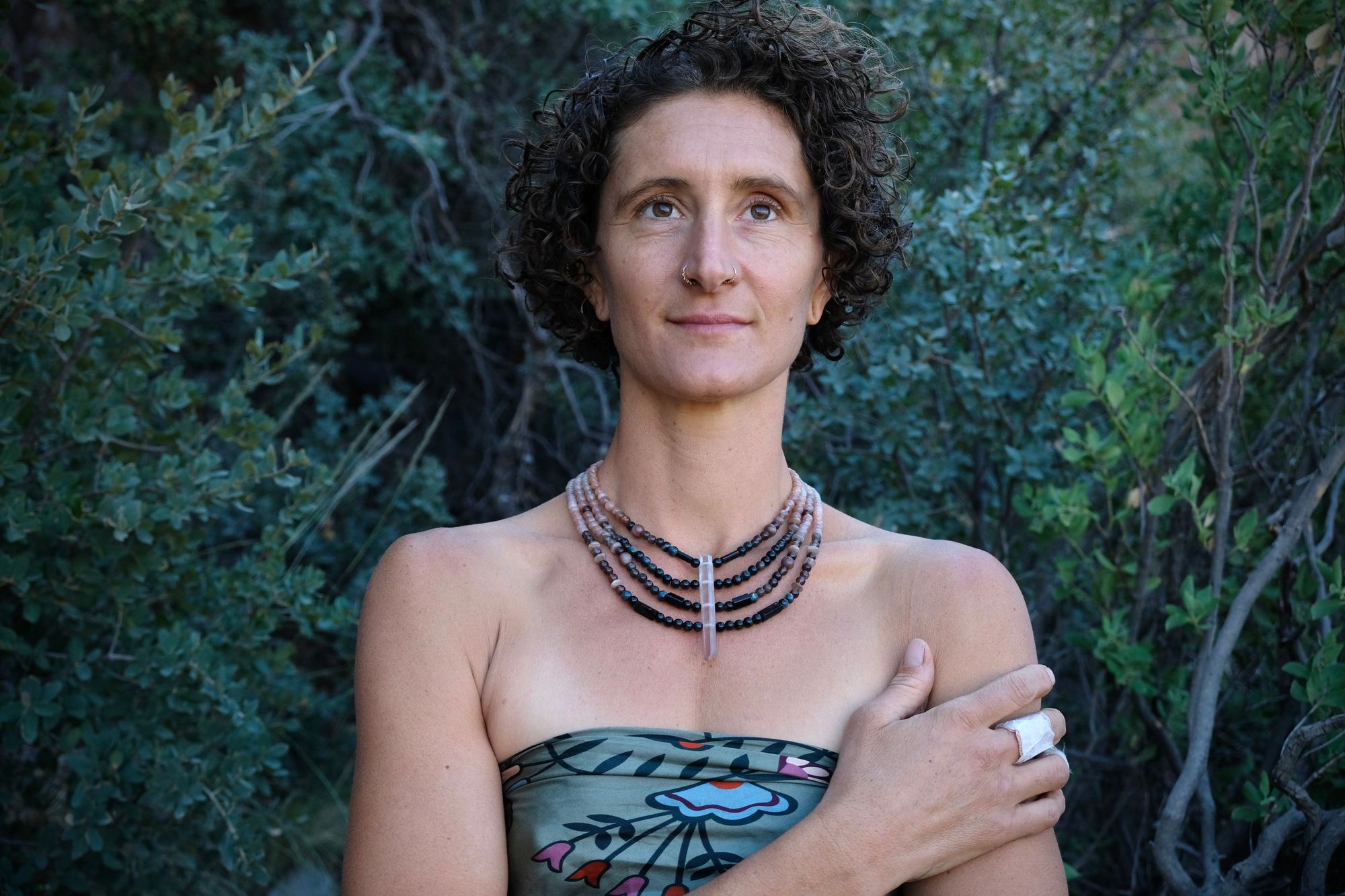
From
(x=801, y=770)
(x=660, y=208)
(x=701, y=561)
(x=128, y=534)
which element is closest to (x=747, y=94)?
(x=660, y=208)

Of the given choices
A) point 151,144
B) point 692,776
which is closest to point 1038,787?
point 692,776

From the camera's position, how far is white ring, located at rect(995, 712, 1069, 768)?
1810 millimetres

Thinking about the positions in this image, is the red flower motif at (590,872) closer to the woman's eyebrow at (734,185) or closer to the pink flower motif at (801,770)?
the pink flower motif at (801,770)

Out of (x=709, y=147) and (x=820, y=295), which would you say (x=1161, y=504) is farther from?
(x=709, y=147)

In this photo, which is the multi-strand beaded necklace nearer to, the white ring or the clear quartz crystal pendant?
the clear quartz crystal pendant

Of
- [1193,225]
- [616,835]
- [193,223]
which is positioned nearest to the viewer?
[616,835]

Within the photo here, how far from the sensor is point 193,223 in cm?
275

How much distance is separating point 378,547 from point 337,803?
93cm

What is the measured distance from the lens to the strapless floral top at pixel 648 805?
1768 mm

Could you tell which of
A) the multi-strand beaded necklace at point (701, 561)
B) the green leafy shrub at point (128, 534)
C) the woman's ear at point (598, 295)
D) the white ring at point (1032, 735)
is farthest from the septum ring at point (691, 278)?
the green leafy shrub at point (128, 534)

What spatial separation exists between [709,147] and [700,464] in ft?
1.76

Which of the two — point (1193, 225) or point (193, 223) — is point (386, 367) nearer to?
point (193, 223)

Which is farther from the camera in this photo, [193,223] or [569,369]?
[569,369]

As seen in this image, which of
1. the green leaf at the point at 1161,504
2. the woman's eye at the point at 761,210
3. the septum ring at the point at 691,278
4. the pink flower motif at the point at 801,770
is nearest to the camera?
the pink flower motif at the point at 801,770
